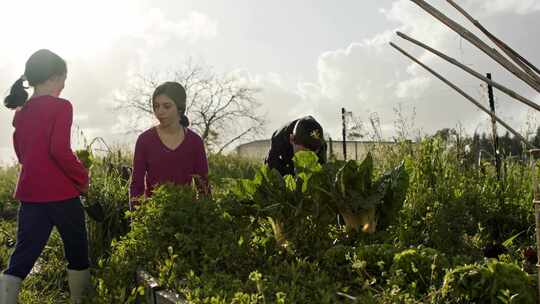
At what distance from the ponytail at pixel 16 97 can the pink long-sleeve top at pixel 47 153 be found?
14 centimetres

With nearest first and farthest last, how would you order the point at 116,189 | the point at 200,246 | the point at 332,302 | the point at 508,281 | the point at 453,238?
the point at 508,281
the point at 332,302
the point at 200,246
the point at 453,238
the point at 116,189

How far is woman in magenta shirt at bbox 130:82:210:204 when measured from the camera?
12.9 ft

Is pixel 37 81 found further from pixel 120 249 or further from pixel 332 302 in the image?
pixel 332 302

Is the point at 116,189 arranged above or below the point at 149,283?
above

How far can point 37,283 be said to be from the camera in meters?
4.43

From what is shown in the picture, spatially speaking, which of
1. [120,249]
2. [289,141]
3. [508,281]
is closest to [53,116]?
[120,249]

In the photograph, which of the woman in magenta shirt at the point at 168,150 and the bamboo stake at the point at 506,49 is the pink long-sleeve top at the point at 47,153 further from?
the bamboo stake at the point at 506,49

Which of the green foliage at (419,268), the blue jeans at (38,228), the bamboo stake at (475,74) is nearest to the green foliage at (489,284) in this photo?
the green foliage at (419,268)

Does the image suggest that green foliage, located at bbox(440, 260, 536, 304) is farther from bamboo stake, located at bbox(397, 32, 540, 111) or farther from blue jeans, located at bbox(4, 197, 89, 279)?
blue jeans, located at bbox(4, 197, 89, 279)

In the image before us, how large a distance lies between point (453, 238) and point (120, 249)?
7.32ft

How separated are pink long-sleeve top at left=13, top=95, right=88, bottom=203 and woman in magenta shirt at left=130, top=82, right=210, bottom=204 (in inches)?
23.7

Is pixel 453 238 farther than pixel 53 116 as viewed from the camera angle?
Yes

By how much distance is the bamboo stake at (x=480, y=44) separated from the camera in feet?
5.96

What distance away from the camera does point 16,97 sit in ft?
11.7
